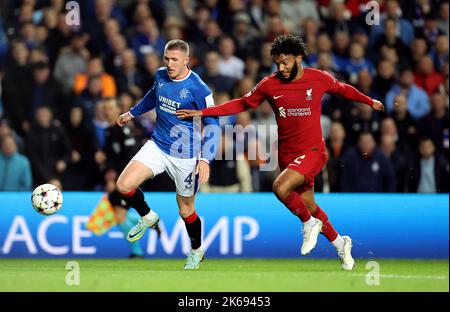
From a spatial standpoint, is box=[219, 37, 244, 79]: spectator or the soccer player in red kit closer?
the soccer player in red kit

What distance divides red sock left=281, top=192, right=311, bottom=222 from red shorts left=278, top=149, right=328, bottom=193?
0.73ft

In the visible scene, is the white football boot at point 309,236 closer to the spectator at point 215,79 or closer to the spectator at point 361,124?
the spectator at point 361,124

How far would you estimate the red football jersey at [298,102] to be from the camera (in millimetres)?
10867

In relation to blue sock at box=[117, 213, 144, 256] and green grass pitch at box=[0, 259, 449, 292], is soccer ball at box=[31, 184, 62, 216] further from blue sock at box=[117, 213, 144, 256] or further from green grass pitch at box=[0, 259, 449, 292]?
blue sock at box=[117, 213, 144, 256]

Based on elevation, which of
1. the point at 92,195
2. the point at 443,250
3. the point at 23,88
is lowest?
the point at 443,250

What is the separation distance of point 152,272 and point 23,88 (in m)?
4.56

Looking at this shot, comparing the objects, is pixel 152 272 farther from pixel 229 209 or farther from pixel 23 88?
pixel 23 88

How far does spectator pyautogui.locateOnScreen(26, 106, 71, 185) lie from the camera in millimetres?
14531

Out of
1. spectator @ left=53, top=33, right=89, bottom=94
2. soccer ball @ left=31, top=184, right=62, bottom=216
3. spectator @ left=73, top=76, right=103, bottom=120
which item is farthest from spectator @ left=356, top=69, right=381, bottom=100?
soccer ball @ left=31, top=184, right=62, bottom=216

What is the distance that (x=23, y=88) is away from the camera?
1528cm

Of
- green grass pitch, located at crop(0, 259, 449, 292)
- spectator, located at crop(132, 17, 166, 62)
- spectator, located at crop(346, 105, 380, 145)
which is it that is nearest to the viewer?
green grass pitch, located at crop(0, 259, 449, 292)

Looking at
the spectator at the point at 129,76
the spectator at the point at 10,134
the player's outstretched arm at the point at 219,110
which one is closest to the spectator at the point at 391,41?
the spectator at the point at 129,76
